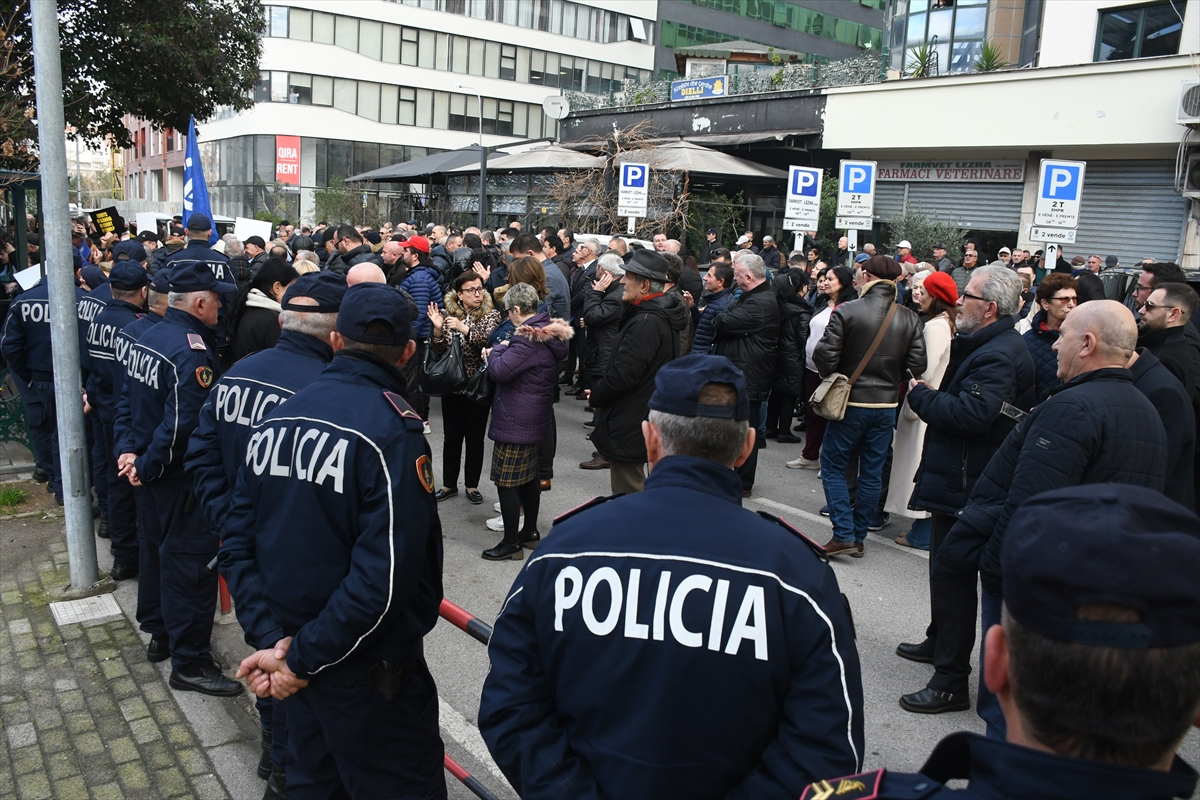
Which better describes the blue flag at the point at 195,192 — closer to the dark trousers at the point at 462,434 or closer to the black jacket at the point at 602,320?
the black jacket at the point at 602,320

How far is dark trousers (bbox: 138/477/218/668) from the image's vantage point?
14.5 ft

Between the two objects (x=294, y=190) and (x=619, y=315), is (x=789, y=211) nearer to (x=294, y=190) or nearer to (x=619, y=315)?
(x=619, y=315)

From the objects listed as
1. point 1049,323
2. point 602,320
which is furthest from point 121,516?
point 1049,323

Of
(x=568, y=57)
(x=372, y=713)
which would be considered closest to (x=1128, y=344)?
(x=372, y=713)

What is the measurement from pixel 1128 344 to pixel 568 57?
5773cm

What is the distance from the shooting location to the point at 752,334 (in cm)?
766

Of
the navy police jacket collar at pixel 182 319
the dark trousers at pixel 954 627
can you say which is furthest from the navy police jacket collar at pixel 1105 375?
the navy police jacket collar at pixel 182 319

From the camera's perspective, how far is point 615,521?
6.56 ft

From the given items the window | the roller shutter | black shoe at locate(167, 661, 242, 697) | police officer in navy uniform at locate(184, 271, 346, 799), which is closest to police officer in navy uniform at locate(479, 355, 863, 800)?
police officer in navy uniform at locate(184, 271, 346, 799)

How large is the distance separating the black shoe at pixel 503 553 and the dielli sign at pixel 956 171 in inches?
694

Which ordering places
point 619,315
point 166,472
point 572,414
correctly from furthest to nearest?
1. point 572,414
2. point 619,315
3. point 166,472

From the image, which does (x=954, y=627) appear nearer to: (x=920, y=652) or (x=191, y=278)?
(x=920, y=652)

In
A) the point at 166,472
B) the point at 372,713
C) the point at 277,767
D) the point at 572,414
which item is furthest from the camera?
the point at 572,414

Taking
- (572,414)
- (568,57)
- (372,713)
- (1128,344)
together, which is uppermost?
(568,57)
